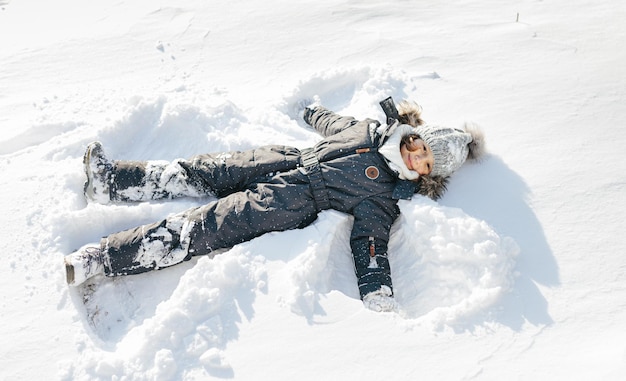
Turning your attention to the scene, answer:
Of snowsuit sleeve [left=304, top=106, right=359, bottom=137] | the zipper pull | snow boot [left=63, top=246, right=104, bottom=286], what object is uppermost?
snowsuit sleeve [left=304, top=106, right=359, bottom=137]

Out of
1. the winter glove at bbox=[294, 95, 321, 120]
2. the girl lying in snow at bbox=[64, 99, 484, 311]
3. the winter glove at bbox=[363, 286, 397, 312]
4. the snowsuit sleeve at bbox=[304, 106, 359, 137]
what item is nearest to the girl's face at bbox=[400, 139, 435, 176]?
the girl lying in snow at bbox=[64, 99, 484, 311]

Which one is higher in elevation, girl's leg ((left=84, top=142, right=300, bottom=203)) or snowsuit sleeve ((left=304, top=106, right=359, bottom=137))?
snowsuit sleeve ((left=304, top=106, right=359, bottom=137))

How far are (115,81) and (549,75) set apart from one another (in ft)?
10.2

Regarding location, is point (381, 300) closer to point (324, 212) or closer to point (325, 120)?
point (324, 212)

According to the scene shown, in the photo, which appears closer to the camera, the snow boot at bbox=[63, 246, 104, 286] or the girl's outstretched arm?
the snow boot at bbox=[63, 246, 104, 286]

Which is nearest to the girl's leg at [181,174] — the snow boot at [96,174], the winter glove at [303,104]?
the snow boot at [96,174]

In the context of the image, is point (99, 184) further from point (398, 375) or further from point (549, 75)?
point (549, 75)

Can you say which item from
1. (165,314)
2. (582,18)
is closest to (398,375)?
(165,314)

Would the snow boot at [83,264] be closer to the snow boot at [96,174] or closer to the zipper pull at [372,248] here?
the snow boot at [96,174]

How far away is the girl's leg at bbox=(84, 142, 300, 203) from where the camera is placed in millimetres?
3078

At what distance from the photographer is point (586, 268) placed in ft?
8.43

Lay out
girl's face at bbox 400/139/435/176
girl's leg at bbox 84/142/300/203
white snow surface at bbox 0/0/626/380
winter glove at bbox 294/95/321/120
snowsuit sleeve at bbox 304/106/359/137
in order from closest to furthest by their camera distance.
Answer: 1. white snow surface at bbox 0/0/626/380
2. girl's face at bbox 400/139/435/176
3. girl's leg at bbox 84/142/300/203
4. snowsuit sleeve at bbox 304/106/359/137
5. winter glove at bbox 294/95/321/120

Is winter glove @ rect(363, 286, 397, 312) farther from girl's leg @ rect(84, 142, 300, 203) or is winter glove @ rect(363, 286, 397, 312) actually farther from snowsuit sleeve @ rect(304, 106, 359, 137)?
snowsuit sleeve @ rect(304, 106, 359, 137)

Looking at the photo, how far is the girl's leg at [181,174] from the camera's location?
3.08m
